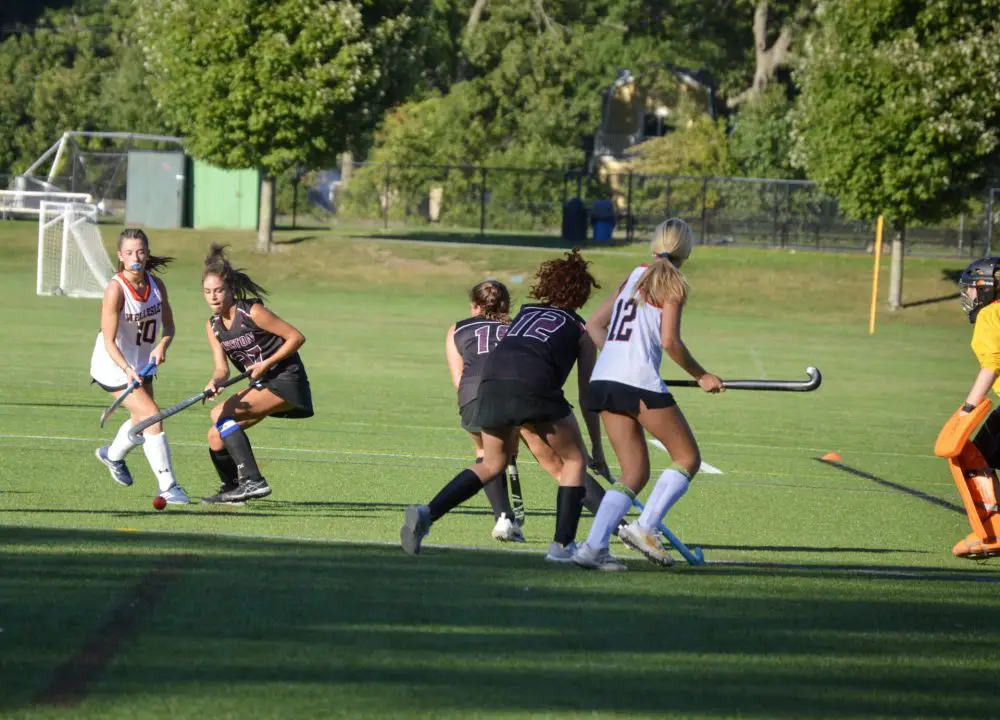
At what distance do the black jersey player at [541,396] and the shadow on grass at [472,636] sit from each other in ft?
0.87

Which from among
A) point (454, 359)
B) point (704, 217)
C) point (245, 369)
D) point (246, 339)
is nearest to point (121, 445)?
point (245, 369)


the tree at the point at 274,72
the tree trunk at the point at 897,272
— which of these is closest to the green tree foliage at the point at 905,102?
the tree trunk at the point at 897,272

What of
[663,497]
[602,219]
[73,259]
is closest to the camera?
[663,497]

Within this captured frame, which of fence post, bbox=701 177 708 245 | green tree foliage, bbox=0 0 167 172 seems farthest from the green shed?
green tree foliage, bbox=0 0 167 172

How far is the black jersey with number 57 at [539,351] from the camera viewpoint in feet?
25.0

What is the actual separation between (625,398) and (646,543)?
0.76m

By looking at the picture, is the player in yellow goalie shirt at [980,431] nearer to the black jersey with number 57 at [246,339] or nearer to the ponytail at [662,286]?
the ponytail at [662,286]

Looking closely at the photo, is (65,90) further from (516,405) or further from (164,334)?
(516,405)

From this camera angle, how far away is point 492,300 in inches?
352

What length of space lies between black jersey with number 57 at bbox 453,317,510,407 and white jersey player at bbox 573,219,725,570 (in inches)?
47.9

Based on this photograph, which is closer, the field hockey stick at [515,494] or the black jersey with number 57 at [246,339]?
the field hockey stick at [515,494]

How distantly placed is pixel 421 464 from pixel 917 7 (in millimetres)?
26808

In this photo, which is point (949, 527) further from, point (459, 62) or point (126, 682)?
point (459, 62)

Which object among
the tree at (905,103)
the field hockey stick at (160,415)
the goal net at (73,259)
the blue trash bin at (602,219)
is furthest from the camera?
the blue trash bin at (602,219)
